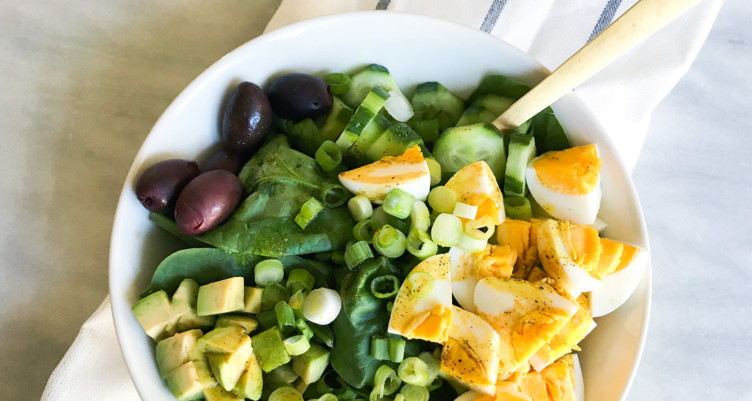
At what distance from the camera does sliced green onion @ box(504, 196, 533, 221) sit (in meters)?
1.24

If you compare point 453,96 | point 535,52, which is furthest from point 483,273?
point 535,52

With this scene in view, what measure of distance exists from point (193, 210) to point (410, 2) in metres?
0.77

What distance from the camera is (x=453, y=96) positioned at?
135 centimetres

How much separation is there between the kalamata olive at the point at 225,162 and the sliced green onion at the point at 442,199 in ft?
1.30

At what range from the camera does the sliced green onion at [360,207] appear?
1.15 meters

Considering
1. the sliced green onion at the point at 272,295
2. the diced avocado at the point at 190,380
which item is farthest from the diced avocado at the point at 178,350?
the sliced green onion at the point at 272,295

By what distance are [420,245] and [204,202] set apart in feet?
1.31

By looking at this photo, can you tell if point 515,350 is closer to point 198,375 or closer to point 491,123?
point 491,123

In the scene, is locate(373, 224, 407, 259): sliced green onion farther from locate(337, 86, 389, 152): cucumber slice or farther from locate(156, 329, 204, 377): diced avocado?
locate(156, 329, 204, 377): diced avocado

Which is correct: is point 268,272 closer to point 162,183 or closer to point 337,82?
point 162,183

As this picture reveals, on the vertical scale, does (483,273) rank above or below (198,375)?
above

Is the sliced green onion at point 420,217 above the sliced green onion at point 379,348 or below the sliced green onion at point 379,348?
above

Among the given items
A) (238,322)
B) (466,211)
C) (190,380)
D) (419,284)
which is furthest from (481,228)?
(190,380)

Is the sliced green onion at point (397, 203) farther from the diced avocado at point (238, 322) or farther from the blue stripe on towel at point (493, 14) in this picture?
the blue stripe on towel at point (493, 14)
